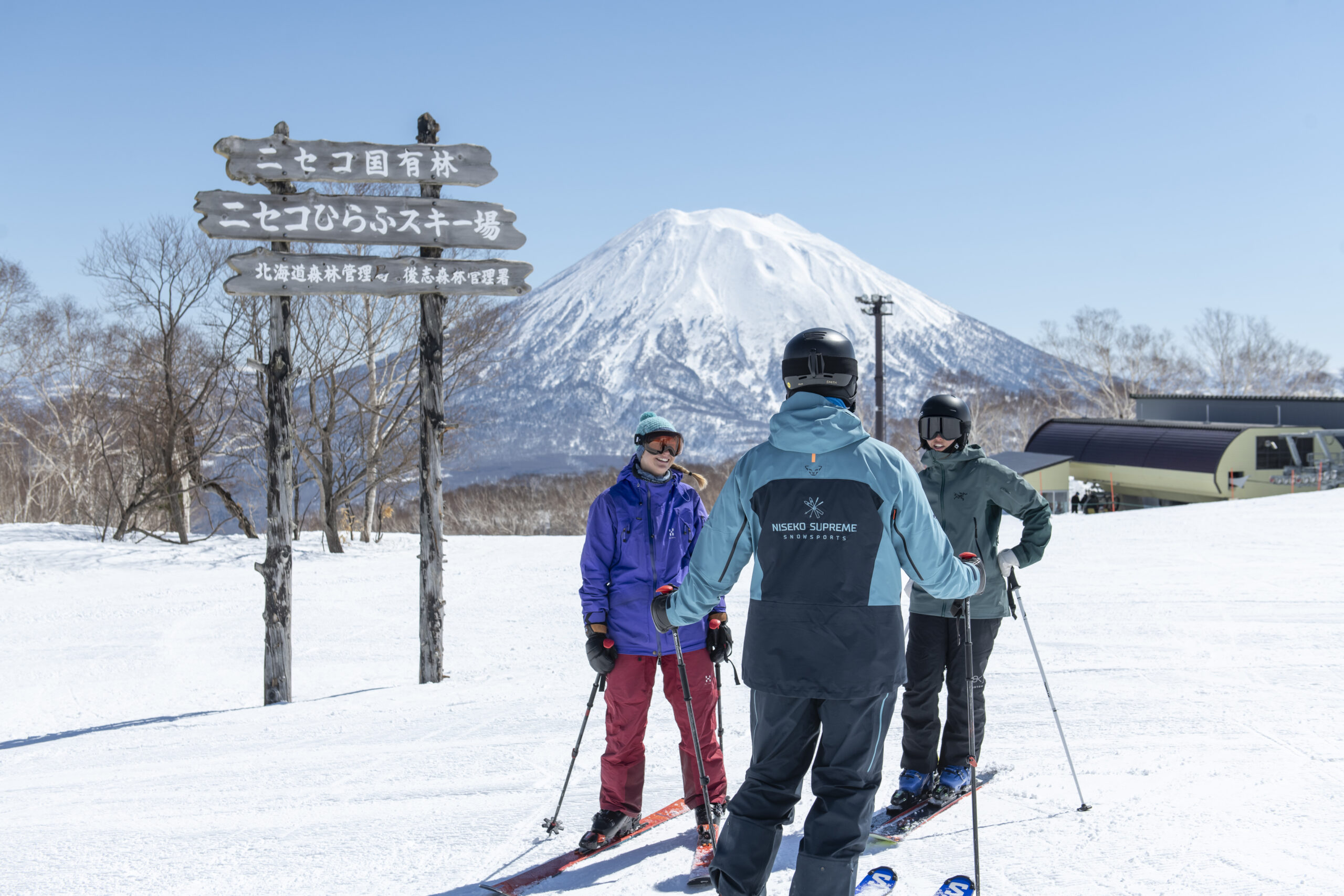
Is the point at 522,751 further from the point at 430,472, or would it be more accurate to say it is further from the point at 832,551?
the point at 430,472

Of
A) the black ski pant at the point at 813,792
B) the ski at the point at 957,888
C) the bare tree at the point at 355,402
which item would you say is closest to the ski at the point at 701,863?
the black ski pant at the point at 813,792

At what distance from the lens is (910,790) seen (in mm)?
→ 3662

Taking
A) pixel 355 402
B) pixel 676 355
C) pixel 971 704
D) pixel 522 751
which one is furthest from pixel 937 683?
pixel 676 355

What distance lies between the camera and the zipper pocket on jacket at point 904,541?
250 centimetres

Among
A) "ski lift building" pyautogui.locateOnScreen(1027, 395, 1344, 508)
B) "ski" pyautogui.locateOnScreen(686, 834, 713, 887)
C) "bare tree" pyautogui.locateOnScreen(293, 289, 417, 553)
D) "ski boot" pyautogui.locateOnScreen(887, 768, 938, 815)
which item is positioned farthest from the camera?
"ski lift building" pyautogui.locateOnScreen(1027, 395, 1344, 508)

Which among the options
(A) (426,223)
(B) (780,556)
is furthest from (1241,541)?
(B) (780,556)

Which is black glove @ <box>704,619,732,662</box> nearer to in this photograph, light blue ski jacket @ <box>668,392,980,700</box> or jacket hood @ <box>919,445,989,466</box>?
light blue ski jacket @ <box>668,392,980,700</box>

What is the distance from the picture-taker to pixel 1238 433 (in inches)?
1025

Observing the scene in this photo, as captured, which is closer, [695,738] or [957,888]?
[957,888]

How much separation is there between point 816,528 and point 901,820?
5.55 ft

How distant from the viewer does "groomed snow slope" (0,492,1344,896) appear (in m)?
3.20

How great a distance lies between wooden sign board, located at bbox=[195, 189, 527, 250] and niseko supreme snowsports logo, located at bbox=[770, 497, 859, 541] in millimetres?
5387

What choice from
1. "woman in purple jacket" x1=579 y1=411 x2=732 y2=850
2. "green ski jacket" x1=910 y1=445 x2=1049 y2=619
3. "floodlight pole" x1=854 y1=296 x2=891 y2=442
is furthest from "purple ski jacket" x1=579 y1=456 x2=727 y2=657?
"floodlight pole" x1=854 y1=296 x2=891 y2=442

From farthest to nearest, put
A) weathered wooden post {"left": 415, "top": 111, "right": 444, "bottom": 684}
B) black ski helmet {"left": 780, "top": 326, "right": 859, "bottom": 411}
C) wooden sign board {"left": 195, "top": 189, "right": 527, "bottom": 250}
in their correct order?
weathered wooden post {"left": 415, "top": 111, "right": 444, "bottom": 684}, wooden sign board {"left": 195, "top": 189, "right": 527, "bottom": 250}, black ski helmet {"left": 780, "top": 326, "right": 859, "bottom": 411}
